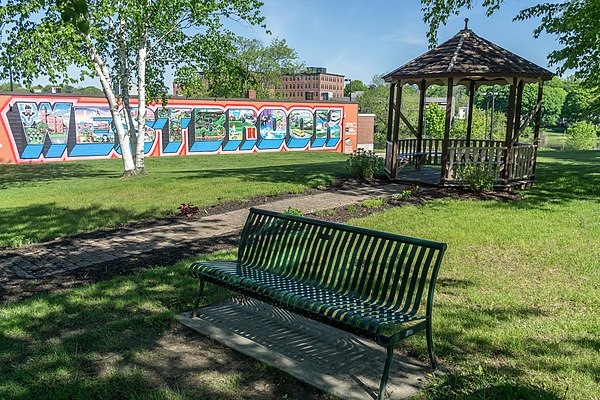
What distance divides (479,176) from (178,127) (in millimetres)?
25339

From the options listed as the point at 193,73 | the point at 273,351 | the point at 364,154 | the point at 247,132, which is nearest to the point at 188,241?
the point at 273,351

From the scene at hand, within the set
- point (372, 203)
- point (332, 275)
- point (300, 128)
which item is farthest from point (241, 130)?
point (332, 275)

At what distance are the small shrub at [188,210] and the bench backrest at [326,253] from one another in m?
4.90

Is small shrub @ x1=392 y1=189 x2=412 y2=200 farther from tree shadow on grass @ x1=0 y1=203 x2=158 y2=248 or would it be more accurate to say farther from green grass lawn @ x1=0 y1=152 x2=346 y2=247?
tree shadow on grass @ x1=0 y1=203 x2=158 y2=248

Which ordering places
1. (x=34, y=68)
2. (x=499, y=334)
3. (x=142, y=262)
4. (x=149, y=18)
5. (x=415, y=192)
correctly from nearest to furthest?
(x=499, y=334) < (x=142, y=262) < (x=415, y=192) < (x=34, y=68) < (x=149, y=18)

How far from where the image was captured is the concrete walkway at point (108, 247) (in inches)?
253

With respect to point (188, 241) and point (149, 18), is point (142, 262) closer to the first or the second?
point (188, 241)

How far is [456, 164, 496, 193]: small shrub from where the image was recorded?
11.7 m

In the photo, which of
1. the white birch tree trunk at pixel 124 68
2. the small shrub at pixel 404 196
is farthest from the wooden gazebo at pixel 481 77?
the white birch tree trunk at pixel 124 68

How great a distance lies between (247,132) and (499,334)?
111 feet

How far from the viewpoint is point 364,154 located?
1423 cm

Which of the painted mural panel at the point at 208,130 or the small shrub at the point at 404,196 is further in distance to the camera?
the painted mural panel at the point at 208,130

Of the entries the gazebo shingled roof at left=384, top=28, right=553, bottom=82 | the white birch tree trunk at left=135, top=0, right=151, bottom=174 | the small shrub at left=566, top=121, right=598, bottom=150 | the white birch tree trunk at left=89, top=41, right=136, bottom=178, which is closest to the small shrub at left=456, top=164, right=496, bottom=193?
the gazebo shingled roof at left=384, top=28, right=553, bottom=82

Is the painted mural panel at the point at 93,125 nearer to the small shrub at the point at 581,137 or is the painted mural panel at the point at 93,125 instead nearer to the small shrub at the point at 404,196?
the small shrub at the point at 404,196
